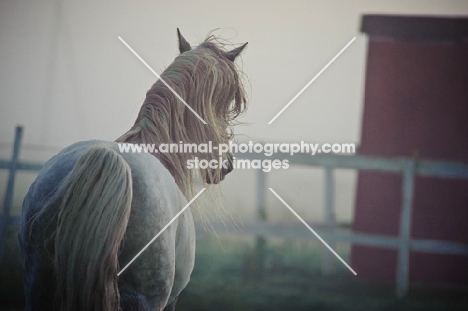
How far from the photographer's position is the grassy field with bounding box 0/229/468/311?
303 centimetres

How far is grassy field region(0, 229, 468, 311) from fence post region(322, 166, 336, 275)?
0.17 ft

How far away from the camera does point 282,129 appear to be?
380 centimetres

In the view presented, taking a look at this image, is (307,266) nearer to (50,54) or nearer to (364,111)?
(364,111)

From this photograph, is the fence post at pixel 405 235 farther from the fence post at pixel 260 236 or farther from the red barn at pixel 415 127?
the fence post at pixel 260 236

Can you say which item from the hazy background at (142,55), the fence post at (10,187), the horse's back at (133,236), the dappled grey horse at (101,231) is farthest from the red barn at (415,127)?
the horse's back at (133,236)

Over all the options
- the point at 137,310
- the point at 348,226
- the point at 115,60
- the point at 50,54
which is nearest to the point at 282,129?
the point at 348,226

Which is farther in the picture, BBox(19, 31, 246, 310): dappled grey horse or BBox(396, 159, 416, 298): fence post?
BBox(396, 159, 416, 298): fence post

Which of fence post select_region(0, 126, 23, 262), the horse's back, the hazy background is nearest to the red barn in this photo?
the hazy background

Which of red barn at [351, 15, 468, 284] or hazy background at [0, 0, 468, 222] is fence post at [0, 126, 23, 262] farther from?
red barn at [351, 15, 468, 284]

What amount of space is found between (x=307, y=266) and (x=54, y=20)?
7.19 feet

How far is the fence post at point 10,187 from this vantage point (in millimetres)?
3193

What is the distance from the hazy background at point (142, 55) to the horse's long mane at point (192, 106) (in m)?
1.67

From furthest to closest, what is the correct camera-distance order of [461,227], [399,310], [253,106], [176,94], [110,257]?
[461,227], [253,106], [399,310], [176,94], [110,257]

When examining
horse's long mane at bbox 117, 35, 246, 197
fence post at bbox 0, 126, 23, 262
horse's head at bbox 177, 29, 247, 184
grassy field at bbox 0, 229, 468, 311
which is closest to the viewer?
horse's long mane at bbox 117, 35, 246, 197
